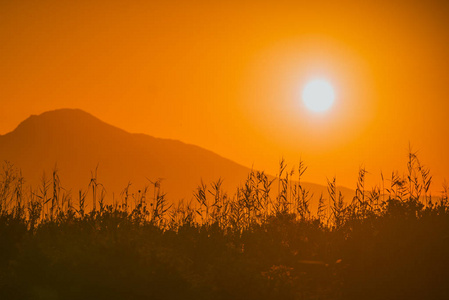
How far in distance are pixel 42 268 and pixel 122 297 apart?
1332 mm

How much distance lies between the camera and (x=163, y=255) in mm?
8477

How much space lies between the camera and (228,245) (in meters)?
9.28

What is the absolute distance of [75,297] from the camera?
7938mm

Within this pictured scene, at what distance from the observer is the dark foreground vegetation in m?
8.25

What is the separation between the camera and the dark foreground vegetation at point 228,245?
27.1 feet

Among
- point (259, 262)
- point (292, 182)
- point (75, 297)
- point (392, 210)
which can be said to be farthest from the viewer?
point (292, 182)

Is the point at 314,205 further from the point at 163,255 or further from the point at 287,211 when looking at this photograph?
the point at 163,255

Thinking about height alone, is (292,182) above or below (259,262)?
above

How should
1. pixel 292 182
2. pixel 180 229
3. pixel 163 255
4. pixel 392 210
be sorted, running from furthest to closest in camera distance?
pixel 292 182, pixel 392 210, pixel 180 229, pixel 163 255

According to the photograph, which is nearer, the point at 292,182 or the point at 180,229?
the point at 180,229

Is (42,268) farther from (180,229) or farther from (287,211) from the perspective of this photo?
(287,211)

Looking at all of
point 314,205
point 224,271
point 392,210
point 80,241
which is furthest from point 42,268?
point 392,210

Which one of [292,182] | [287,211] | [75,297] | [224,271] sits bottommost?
[75,297]

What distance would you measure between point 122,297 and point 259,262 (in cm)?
229
